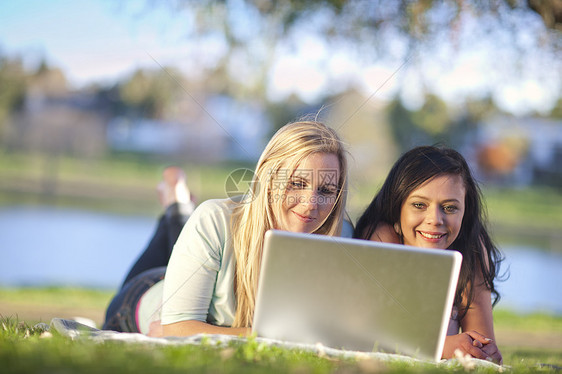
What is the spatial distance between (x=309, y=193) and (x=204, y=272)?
56 cm

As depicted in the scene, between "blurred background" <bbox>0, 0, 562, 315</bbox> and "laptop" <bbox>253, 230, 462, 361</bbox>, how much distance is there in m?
1.08

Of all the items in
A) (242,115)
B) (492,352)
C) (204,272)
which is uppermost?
(242,115)

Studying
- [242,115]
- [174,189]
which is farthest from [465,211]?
[242,115]

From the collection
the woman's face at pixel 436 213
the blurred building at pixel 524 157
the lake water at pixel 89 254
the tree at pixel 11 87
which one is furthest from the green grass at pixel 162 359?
the tree at pixel 11 87

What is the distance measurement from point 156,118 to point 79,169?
→ 8.62 m

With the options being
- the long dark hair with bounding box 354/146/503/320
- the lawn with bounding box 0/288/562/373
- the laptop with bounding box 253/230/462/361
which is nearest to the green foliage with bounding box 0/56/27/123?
the long dark hair with bounding box 354/146/503/320

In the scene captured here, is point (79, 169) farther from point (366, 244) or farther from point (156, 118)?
point (366, 244)

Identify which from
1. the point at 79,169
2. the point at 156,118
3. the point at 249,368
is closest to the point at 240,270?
the point at 249,368

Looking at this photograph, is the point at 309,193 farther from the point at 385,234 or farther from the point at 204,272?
the point at 385,234

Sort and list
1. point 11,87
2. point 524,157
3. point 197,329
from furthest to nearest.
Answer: point 524,157 → point 11,87 → point 197,329

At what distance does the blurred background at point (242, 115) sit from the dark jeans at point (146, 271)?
2.39ft

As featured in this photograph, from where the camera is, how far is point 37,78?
4194 cm

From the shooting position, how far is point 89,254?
1603 cm

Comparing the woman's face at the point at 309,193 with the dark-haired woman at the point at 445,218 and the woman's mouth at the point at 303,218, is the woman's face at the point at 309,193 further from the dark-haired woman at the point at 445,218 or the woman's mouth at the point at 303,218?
the dark-haired woman at the point at 445,218
